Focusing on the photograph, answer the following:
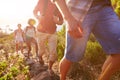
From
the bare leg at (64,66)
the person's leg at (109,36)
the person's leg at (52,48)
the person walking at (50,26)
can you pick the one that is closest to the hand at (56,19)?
the person walking at (50,26)

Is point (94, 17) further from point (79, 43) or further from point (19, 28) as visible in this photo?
point (19, 28)

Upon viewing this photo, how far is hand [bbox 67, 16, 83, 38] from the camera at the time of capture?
4039 mm

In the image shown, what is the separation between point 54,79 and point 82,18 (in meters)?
4.16

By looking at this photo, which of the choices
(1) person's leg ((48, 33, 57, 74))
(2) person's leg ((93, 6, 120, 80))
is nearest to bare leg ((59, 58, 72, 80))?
(2) person's leg ((93, 6, 120, 80))

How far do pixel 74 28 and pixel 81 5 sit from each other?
0.48 meters

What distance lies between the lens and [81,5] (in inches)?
174

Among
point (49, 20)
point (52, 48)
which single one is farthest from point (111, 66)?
point (52, 48)

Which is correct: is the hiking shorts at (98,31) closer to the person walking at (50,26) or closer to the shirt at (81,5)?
the shirt at (81,5)

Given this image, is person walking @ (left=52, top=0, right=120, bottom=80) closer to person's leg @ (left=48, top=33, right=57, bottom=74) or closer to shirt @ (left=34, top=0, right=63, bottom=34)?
shirt @ (left=34, top=0, right=63, bottom=34)

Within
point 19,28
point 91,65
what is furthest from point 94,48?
point 19,28

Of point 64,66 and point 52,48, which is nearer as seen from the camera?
point 64,66

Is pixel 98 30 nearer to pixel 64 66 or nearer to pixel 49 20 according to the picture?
pixel 64 66

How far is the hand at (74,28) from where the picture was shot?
4.04 meters

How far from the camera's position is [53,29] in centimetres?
912
